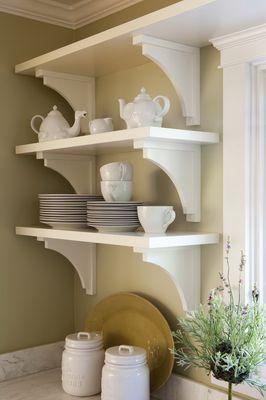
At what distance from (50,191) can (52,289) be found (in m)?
0.39

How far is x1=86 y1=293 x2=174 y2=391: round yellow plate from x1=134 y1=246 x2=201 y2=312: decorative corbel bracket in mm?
135

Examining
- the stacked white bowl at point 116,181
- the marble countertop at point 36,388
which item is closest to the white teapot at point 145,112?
the stacked white bowl at point 116,181

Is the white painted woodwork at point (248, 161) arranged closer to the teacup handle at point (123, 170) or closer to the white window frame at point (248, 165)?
the white window frame at point (248, 165)

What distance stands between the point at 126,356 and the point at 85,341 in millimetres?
233

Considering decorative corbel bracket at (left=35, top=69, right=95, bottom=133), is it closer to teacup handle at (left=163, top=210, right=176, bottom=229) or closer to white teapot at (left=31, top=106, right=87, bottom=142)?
white teapot at (left=31, top=106, right=87, bottom=142)

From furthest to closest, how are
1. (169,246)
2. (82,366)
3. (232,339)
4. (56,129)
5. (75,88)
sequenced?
1. (75,88)
2. (56,129)
3. (82,366)
4. (169,246)
5. (232,339)

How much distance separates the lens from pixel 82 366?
191 centimetres

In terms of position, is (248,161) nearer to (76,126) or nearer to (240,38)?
(240,38)

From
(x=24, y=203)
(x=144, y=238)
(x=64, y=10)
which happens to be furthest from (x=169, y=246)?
(x=64, y=10)

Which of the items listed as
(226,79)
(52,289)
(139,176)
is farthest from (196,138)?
(52,289)

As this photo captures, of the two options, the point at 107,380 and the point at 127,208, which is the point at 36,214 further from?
the point at 107,380

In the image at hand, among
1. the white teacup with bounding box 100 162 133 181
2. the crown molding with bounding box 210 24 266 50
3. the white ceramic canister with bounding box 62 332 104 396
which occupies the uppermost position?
the crown molding with bounding box 210 24 266 50

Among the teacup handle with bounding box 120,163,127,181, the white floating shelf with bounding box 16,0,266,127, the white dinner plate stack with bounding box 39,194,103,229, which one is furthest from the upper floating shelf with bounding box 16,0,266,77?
the white dinner plate stack with bounding box 39,194,103,229

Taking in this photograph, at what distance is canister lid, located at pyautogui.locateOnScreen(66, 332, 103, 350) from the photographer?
191cm
